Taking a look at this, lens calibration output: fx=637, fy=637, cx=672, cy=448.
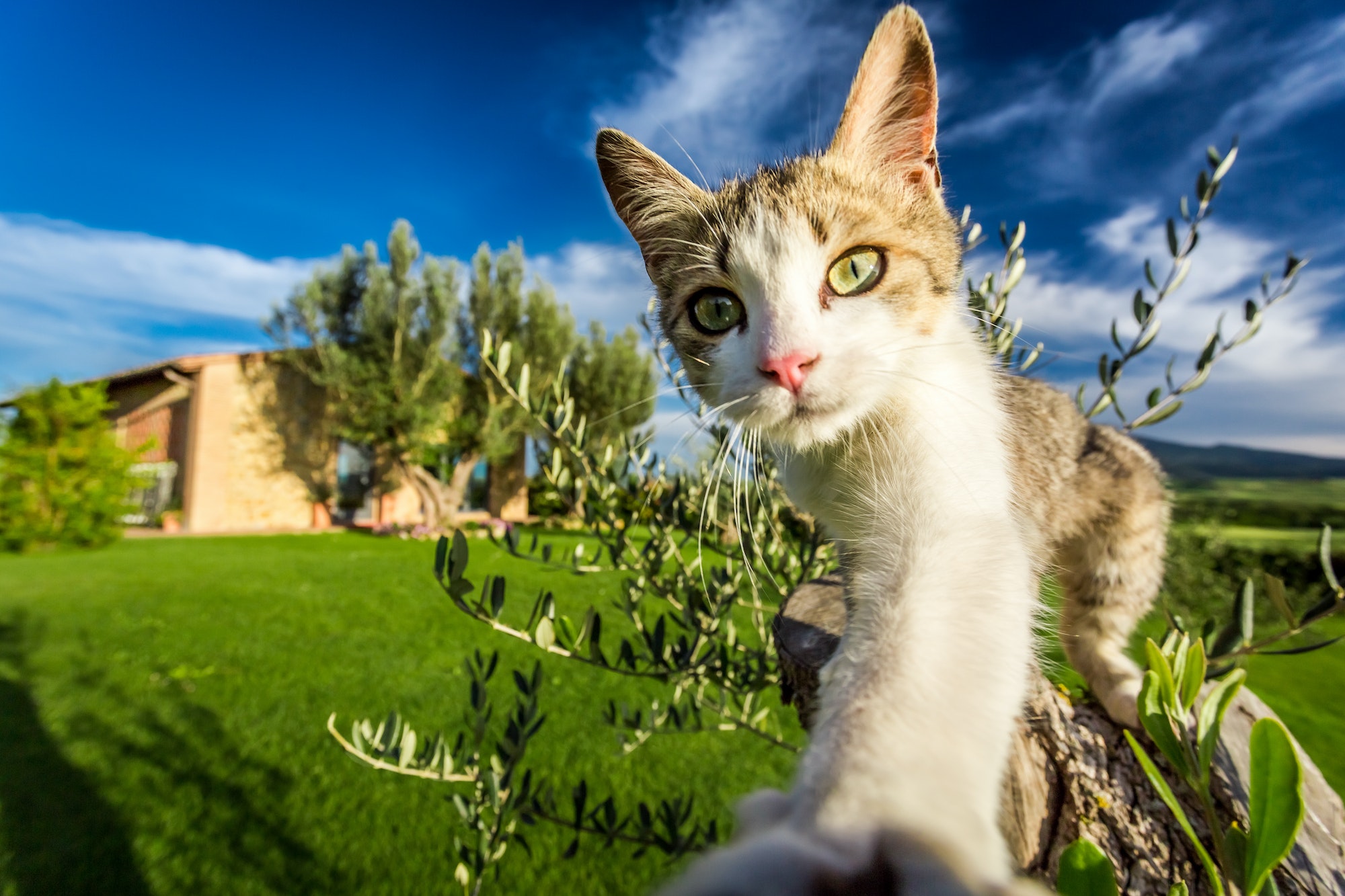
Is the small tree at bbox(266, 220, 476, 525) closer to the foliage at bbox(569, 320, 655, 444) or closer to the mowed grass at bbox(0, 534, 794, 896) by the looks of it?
the foliage at bbox(569, 320, 655, 444)

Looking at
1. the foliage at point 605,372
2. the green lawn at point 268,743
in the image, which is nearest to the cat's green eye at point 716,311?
the green lawn at point 268,743

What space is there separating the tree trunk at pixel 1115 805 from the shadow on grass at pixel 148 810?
361cm

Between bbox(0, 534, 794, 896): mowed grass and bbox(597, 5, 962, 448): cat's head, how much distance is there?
1384 mm

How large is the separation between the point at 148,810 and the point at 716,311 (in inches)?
197

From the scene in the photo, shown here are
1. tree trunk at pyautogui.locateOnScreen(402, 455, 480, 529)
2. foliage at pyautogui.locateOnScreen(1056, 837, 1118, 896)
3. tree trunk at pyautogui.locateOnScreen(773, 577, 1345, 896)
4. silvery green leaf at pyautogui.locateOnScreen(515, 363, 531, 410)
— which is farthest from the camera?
tree trunk at pyautogui.locateOnScreen(402, 455, 480, 529)

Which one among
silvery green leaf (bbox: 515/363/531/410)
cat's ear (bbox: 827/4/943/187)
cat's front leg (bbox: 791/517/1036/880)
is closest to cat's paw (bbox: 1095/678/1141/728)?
cat's front leg (bbox: 791/517/1036/880)

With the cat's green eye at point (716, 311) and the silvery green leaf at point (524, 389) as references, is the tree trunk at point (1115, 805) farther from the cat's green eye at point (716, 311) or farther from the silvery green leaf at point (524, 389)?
the silvery green leaf at point (524, 389)

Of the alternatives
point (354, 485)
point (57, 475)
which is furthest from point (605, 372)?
point (57, 475)

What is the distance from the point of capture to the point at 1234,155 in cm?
209

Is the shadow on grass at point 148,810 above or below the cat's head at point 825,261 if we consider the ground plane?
below

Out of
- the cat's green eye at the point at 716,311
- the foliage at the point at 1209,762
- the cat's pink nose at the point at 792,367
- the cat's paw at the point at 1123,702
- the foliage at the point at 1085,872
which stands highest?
the cat's green eye at the point at 716,311

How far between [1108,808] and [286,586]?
36.9 feet

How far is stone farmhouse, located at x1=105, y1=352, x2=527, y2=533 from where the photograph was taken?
16.7m

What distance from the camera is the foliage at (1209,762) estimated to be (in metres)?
0.76
